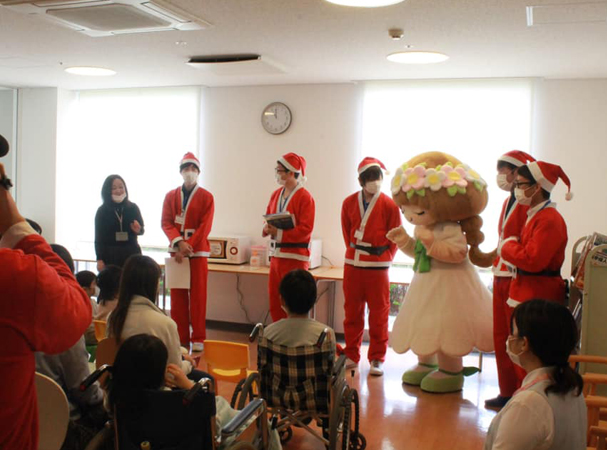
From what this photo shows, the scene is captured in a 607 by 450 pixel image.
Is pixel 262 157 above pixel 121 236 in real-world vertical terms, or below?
above

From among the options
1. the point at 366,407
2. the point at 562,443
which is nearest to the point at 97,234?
the point at 366,407

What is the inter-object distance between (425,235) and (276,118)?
8.76 feet

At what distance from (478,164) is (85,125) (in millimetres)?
4418

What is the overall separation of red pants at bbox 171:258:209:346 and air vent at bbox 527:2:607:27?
3.30m

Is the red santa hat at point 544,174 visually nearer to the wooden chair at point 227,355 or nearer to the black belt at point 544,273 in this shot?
the black belt at point 544,273

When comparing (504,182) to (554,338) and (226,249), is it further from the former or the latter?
(226,249)

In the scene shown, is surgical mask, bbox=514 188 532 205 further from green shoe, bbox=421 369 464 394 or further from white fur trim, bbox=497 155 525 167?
green shoe, bbox=421 369 464 394

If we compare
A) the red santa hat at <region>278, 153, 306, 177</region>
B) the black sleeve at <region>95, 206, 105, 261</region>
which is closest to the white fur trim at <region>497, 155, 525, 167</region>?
the red santa hat at <region>278, 153, 306, 177</region>

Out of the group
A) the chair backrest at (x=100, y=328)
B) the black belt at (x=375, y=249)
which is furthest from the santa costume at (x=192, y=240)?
the chair backrest at (x=100, y=328)

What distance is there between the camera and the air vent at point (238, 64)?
5.16m

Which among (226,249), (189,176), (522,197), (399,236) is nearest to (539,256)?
(522,197)

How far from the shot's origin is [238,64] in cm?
525

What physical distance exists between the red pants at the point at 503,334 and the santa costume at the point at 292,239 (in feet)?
5.53

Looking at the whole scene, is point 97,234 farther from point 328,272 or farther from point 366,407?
point 366,407
